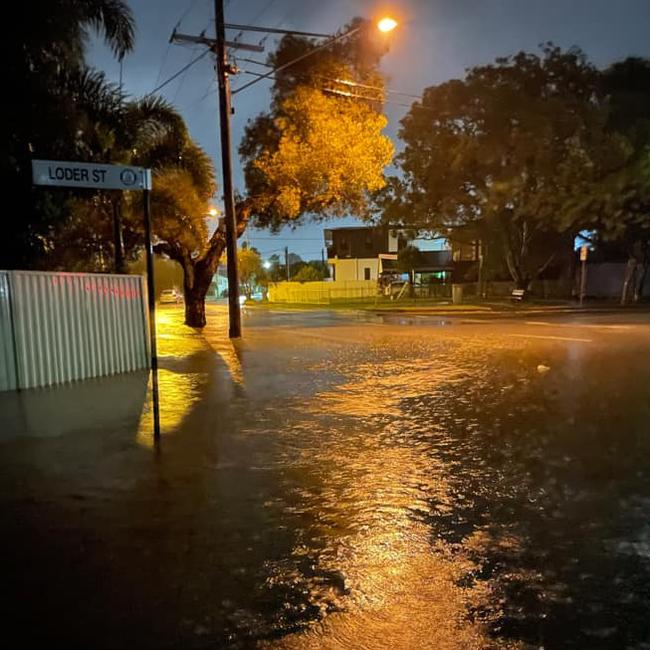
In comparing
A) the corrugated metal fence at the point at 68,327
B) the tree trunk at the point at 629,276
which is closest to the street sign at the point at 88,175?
the corrugated metal fence at the point at 68,327

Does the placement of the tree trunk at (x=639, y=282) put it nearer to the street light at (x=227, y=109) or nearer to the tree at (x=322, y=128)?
the tree at (x=322, y=128)

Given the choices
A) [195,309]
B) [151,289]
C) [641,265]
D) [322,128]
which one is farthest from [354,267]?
[151,289]

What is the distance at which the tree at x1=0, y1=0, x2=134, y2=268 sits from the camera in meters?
10.4

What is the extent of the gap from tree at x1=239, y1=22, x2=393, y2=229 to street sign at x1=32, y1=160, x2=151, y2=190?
41.7ft

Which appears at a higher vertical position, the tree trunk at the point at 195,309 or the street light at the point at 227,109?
the street light at the point at 227,109

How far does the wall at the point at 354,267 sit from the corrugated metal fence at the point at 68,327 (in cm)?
5647

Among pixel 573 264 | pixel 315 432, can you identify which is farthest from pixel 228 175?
pixel 573 264

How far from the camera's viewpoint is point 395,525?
4695mm

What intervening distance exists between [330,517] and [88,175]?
4719mm

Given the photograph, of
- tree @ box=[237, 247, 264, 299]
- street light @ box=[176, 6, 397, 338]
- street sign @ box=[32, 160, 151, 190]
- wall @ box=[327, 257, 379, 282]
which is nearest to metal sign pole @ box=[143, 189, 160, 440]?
street sign @ box=[32, 160, 151, 190]

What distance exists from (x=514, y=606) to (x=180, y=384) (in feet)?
27.8

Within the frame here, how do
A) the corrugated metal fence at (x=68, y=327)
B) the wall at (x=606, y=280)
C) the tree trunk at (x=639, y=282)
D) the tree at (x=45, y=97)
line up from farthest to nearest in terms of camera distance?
the wall at (x=606, y=280), the tree trunk at (x=639, y=282), the tree at (x=45, y=97), the corrugated metal fence at (x=68, y=327)

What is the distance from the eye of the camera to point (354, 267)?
69.0 meters

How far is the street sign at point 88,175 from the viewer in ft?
22.8
